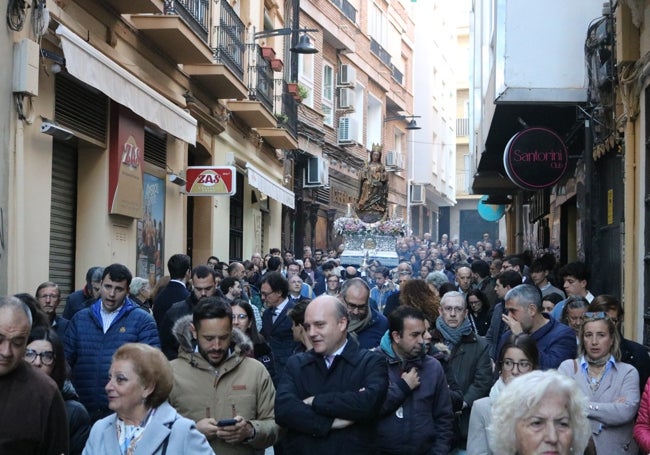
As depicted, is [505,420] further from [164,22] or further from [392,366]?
[164,22]

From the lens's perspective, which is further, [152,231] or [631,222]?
[152,231]

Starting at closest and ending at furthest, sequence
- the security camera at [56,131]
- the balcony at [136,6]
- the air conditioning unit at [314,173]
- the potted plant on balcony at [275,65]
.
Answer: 1. the security camera at [56,131]
2. the balcony at [136,6]
3. the potted plant on balcony at [275,65]
4. the air conditioning unit at [314,173]

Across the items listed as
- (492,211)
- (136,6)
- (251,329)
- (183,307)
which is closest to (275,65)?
(136,6)

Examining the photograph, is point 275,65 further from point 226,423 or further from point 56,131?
point 226,423

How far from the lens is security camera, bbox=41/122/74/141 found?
11.5 metres

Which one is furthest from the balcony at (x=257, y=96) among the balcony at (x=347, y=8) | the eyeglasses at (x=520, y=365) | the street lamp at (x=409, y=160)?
the street lamp at (x=409, y=160)

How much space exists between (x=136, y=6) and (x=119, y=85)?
1.49 m

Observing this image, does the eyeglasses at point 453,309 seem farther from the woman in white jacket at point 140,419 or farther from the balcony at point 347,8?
the balcony at point 347,8

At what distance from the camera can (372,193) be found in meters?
28.7

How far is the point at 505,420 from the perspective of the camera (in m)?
3.99

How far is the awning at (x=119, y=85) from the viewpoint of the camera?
1122 centimetres

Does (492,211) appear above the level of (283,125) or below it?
below

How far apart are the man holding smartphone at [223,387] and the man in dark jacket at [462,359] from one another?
62.2 inches

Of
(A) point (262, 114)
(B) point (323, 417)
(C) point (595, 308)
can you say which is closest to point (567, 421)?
(B) point (323, 417)
